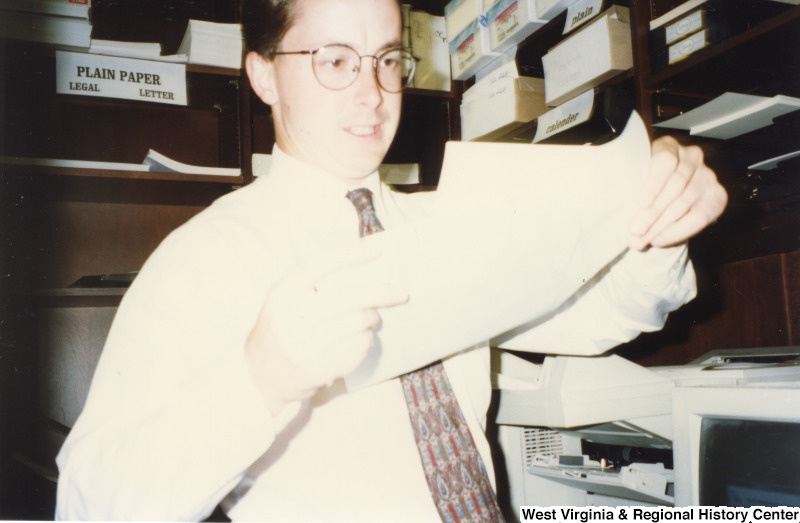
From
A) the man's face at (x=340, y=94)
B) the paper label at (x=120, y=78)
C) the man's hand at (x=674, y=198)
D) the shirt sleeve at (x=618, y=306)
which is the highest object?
the paper label at (x=120, y=78)

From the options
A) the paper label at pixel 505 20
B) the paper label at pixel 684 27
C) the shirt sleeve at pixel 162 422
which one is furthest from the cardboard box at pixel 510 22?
the shirt sleeve at pixel 162 422

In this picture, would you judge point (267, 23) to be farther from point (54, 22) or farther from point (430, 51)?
point (430, 51)

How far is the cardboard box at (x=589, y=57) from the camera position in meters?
1.20

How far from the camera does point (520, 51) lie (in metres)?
1.55

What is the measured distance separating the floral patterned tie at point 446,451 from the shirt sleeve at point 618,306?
0.87 feet

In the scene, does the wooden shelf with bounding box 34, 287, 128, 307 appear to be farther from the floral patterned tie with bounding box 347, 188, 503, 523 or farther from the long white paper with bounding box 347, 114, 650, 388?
the long white paper with bounding box 347, 114, 650, 388

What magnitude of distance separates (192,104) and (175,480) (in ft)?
4.91

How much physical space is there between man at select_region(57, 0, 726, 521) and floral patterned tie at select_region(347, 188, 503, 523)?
0.14 ft

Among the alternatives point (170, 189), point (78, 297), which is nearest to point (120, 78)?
point (170, 189)

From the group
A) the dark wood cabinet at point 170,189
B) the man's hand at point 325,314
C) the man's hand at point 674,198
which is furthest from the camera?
the dark wood cabinet at point 170,189

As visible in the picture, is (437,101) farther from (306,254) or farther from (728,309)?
(306,254)

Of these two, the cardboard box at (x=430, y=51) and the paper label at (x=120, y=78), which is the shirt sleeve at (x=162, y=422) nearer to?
the paper label at (x=120, y=78)

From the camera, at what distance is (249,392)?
18.4 inches

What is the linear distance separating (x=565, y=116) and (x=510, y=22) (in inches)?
14.4
